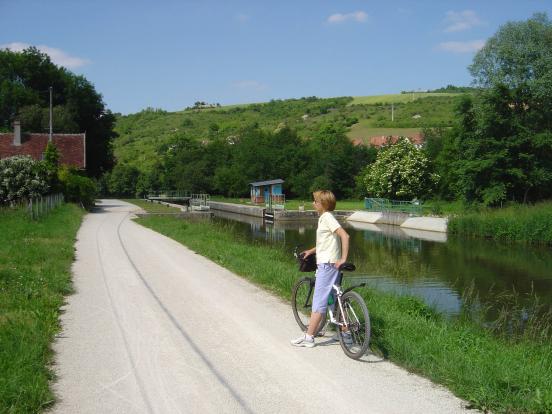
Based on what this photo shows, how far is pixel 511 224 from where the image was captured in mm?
31438

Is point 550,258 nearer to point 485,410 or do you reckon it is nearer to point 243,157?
point 485,410

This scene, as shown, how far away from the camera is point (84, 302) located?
955 cm

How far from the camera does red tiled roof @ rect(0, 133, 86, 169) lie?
49781mm

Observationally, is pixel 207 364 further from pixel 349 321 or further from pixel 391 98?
pixel 391 98

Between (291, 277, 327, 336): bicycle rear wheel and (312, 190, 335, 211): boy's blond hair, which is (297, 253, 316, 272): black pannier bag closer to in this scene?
(291, 277, 327, 336): bicycle rear wheel

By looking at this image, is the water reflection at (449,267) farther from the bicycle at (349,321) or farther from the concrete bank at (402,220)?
the bicycle at (349,321)

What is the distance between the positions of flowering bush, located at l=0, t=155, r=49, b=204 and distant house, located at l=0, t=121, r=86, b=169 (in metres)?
17.2

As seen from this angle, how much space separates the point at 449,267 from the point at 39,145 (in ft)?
136

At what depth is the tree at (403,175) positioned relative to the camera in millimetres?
57188

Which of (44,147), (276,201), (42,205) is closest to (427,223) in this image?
(42,205)

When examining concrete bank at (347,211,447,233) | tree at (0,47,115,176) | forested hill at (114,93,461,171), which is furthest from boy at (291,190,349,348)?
forested hill at (114,93,461,171)

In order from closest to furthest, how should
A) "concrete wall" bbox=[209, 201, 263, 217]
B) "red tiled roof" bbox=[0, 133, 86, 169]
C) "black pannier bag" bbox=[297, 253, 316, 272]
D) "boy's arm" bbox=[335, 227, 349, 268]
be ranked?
"boy's arm" bbox=[335, 227, 349, 268], "black pannier bag" bbox=[297, 253, 316, 272], "red tiled roof" bbox=[0, 133, 86, 169], "concrete wall" bbox=[209, 201, 263, 217]

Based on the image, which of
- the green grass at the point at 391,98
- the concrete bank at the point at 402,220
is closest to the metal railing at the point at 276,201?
the concrete bank at the point at 402,220

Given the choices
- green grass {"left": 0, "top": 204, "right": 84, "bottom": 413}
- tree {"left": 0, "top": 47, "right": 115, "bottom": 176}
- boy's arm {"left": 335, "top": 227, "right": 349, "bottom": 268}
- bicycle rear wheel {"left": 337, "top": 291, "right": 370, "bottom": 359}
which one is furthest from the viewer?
tree {"left": 0, "top": 47, "right": 115, "bottom": 176}
